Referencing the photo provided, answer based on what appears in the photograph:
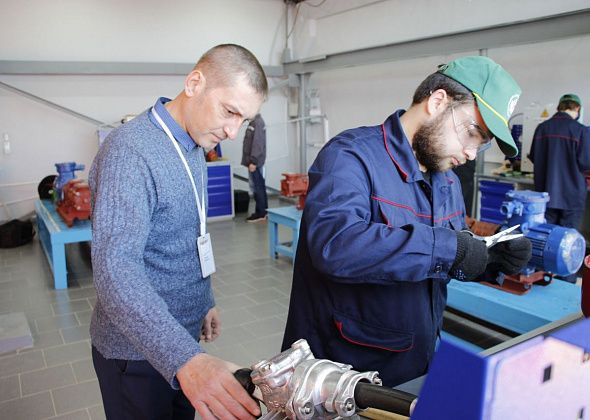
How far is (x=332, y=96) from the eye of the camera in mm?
8938

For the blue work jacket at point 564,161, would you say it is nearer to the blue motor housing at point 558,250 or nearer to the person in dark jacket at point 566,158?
the person in dark jacket at point 566,158

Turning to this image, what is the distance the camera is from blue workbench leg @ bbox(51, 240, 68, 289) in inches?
176

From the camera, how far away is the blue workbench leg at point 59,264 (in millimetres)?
4469

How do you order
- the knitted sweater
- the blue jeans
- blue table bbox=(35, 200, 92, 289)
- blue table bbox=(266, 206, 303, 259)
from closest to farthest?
1. the knitted sweater
2. blue table bbox=(35, 200, 92, 289)
3. blue table bbox=(266, 206, 303, 259)
4. the blue jeans

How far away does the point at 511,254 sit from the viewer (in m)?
1.27

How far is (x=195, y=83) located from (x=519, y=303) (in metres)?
2.14

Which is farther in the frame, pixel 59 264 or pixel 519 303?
pixel 59 264

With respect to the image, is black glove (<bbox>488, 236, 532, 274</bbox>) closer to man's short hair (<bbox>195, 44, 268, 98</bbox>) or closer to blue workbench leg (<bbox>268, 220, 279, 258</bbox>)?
man's short hair (<bbox>195, 44, 268, 98</bbox>)

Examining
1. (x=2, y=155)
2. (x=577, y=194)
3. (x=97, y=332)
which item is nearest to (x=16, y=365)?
(x=97, y=332)

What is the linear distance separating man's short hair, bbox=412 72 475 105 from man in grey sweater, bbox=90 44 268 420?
1.42ft

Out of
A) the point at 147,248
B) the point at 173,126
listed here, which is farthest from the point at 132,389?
the point at 173,126

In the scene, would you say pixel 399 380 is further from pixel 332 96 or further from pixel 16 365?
pixel 332 96

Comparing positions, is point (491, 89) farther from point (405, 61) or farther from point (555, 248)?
point (405, 61)

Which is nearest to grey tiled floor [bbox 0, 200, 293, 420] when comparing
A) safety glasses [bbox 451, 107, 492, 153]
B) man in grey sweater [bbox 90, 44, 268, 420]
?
man in grey sweater [bbox 90, 44, 268, 420]
